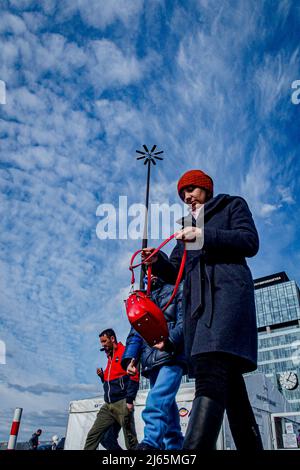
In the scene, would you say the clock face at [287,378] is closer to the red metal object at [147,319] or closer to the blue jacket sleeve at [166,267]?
the blue jacket sleeve at [166,267]

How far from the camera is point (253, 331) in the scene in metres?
2.02

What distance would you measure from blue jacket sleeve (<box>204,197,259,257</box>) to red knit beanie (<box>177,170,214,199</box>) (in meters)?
0.46

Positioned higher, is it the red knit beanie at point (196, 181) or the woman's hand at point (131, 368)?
the red knit beanie at point (196, 181)

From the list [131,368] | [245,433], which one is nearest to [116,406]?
[131,368]

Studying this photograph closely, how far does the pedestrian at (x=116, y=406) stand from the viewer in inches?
196

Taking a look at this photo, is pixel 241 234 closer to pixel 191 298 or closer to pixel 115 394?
pixel 191 298

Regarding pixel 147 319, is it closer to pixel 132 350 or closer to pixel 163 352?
pixel 163 352

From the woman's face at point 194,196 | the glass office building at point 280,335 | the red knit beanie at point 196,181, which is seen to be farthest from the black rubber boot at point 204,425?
the glass office building at point 280,335

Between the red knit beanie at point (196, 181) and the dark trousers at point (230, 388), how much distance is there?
47.6 inches

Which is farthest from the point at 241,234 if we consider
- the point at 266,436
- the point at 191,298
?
the point at 266,436

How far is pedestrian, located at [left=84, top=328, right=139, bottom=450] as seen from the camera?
4980 millimetres

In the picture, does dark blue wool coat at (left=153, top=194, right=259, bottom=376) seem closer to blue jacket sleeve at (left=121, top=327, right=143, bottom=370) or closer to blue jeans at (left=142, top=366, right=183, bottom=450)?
blue jeans at (left=142, top=366, right=183, bottom=450)

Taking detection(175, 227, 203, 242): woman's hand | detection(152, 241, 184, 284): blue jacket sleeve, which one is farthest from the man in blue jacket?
detection(175, 227, 203, 242): woman's hand
